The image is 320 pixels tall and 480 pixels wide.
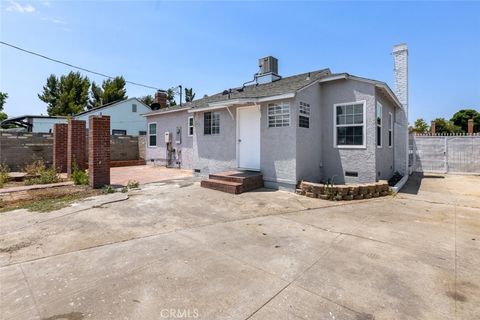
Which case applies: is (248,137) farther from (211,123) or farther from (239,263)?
(239,263)

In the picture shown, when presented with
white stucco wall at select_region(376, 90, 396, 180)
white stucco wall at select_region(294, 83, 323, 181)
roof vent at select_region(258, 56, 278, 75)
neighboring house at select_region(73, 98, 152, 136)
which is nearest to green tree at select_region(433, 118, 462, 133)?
white stucco wall at select_region(376, 90, 396, 180)

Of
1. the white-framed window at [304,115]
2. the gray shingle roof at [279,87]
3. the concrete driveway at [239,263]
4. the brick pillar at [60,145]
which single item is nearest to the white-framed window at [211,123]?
the gray shingle roof at [279,87]

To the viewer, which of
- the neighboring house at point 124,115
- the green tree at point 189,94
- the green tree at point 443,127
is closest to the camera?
the neighboring house at point 124,115

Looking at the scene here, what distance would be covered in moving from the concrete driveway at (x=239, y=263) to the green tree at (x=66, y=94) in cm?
3351

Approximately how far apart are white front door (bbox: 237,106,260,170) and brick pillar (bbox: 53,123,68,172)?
25.7ft

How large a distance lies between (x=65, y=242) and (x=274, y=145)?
6.01 m

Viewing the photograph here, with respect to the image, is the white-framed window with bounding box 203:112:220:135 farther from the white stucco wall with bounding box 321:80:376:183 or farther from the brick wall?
the brick wall

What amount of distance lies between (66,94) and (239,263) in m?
38.7

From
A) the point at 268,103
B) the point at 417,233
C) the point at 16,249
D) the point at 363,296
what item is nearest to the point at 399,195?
the point at 417,233

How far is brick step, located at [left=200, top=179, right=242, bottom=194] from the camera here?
753 cm

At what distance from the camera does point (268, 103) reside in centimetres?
832

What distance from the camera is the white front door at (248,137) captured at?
873cm

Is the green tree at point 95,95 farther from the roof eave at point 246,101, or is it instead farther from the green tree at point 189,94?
the roof eave at point 246,101

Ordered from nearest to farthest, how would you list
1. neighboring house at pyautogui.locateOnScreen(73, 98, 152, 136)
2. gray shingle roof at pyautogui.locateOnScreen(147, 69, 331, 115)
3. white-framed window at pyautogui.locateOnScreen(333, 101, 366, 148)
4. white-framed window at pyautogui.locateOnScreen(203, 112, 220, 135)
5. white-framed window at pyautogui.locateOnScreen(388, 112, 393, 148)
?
white-framed window at pyautogui.locateOnScreen(333, 101, 366, 148) → gray shingle roof at pyautogui.locateOnScreen(147, 69, 331, 115) → white-framed window at pyautogui.locateOnScreen(203, 112, 220, 135) → white-framed window at pyautogui.locateOnScreen(388, 112, 393, 148) → neighboring house at pyautogui.locateOnScreen(73, 98, 152, 136)
